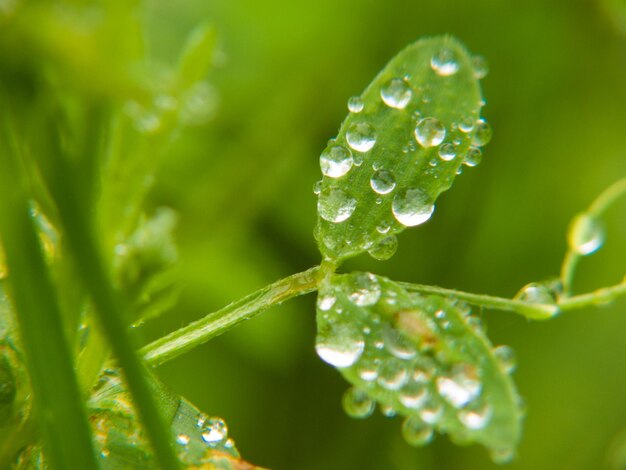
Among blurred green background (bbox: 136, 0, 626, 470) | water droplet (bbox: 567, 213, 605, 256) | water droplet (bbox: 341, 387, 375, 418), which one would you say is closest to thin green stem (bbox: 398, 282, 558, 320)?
water droplet (bbox: 341, 387, 375, 418)

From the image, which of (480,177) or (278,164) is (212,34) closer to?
(278,164)

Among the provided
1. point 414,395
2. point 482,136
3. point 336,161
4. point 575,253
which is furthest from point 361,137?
point 575,253

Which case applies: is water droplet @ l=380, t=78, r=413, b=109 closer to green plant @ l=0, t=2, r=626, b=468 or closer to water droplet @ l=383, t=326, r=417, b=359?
green plant @ l=0, t=2, r=626, b=468

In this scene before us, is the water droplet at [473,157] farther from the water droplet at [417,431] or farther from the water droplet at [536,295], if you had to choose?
the water droplet at [417,431]

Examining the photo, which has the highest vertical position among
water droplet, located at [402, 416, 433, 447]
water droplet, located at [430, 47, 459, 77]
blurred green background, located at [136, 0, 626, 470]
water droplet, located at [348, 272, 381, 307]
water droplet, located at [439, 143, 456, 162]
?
blurred green background, located at [136, 0, 626, 470]

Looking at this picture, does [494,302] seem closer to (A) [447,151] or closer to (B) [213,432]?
(A) [447,151]

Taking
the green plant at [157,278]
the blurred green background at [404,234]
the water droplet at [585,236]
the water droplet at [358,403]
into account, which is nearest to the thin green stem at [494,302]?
the green plant at [157,278]

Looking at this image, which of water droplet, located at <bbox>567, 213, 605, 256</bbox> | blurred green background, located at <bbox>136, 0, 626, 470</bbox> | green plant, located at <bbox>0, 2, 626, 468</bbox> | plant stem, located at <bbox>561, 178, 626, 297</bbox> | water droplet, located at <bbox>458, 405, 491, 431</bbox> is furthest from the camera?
blurred green background, located at <bbox>136, 0, 626, 470</bbox>
